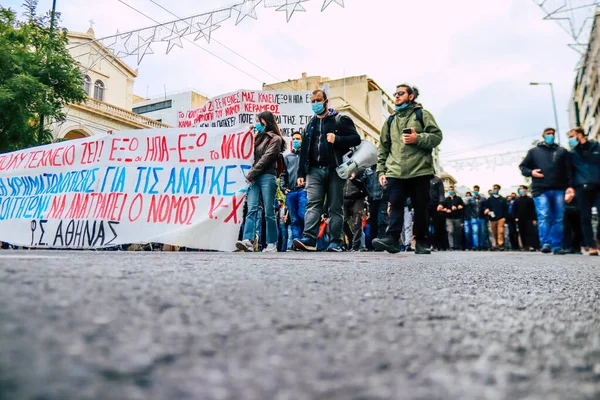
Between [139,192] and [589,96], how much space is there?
41.7 meters

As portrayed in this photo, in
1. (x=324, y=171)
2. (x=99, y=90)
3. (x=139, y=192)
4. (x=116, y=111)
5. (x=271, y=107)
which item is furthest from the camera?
(x=99, y=90)

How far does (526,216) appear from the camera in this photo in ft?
37.3

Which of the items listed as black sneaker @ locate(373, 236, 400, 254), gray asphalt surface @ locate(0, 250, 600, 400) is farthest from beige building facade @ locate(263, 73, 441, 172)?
gray asphalt surface @ locate(0, 250, 600, 400)

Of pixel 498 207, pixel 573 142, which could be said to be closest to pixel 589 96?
pixel 498 207

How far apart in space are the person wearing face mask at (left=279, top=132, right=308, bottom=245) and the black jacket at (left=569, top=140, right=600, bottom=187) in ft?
11.8

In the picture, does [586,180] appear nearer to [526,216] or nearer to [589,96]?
[526,216]

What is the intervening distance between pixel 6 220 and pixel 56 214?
1.14m

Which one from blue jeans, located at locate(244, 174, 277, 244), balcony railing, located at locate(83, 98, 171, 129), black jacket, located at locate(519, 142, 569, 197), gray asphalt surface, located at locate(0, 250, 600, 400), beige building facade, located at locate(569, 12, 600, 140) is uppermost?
beige building facade, located at locate(569, 12, 600, 140)

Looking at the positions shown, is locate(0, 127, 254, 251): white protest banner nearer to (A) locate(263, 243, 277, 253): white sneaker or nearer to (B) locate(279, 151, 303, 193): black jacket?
(A) locate(263, 243, 277, 253): white sneaker

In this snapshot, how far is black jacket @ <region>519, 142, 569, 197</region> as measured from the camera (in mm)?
5953

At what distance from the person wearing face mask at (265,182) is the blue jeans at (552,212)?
3.58 meters

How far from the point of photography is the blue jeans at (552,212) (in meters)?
5.95

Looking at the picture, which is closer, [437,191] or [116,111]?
→ [437,191]

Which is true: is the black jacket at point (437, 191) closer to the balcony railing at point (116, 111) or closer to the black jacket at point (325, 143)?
the black jacket at point (325, 143)
